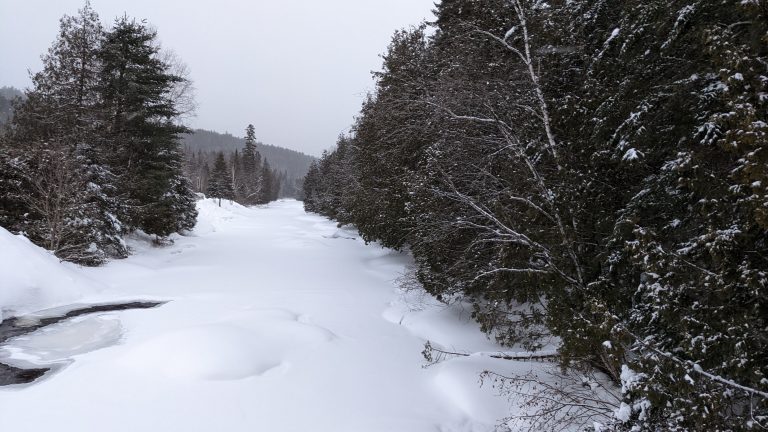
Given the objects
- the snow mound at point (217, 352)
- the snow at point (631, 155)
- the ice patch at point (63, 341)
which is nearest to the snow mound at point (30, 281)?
the ice patch at point (63, 341)

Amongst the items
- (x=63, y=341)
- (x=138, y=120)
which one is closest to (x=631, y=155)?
(x=63, y=341)

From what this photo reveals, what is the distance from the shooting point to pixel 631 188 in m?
5.20

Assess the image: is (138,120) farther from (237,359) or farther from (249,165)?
(249,165)

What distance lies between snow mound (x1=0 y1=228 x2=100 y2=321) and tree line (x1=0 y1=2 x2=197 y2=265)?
2.65m

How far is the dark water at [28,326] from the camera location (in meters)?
5.49

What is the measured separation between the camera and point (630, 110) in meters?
4.90

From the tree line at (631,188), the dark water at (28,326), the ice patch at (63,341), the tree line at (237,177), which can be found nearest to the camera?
the tree line at (631,188)

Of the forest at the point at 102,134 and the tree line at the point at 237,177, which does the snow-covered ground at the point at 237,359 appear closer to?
the forest at the point at 102,134

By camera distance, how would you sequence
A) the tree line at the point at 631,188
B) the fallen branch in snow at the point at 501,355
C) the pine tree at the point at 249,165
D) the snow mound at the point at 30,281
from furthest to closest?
the pine tree at the point at 249,165 → the snow mound at the point at 30,281 → the fallen branch in snow at the point at 501,355 → the tree line at the point at 631,188

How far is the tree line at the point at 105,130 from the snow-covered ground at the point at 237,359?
8.21 feet

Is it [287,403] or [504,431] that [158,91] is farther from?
[504,431]

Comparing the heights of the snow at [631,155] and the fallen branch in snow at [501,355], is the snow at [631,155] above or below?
above

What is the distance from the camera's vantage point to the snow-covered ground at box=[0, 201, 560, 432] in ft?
15.8

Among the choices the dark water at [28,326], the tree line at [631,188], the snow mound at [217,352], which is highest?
the tree line at [631,188]
